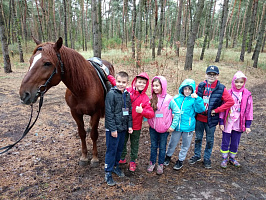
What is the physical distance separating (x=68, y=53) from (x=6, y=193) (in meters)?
2.18

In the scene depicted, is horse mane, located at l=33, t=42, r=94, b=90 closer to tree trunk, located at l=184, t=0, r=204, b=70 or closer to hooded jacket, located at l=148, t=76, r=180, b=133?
hooded jacket, located at l=148, t=76, r=180, b=133

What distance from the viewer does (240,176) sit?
2.73 meters

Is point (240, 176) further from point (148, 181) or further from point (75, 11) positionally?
point (75, 11)

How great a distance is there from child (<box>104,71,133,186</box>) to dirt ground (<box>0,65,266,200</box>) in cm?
41

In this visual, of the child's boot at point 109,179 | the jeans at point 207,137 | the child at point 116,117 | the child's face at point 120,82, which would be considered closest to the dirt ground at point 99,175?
the child's boot at point 109,179

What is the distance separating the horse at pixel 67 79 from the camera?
1.93m

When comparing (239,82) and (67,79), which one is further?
(239,82)

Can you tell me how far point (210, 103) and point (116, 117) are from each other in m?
1.68

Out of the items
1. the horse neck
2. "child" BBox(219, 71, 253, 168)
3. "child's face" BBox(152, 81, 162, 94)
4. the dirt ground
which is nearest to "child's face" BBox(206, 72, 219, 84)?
"child" BBox(219, 71, 253, 168)

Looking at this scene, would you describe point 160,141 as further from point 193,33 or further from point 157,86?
point 193,33

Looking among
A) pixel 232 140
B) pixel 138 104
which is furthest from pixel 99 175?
pixel 232 140

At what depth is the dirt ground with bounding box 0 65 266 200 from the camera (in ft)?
7.49

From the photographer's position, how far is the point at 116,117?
2.39 meters

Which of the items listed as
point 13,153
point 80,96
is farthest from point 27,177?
point 80,96
